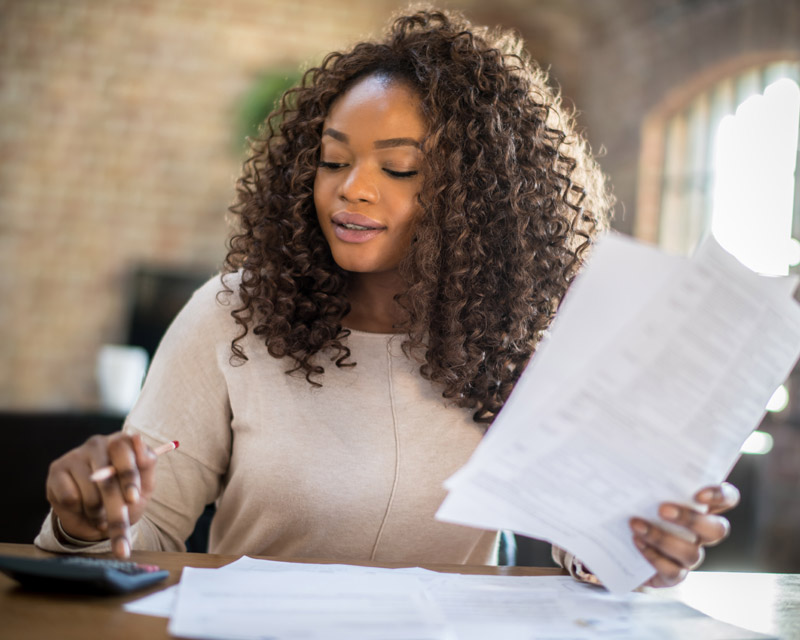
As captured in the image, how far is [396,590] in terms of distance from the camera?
818 millimetres

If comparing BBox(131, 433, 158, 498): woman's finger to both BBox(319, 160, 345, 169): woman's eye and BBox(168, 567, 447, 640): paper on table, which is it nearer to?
BBox(168, 567, 447, 640): paper on table

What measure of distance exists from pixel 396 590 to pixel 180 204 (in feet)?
15.1

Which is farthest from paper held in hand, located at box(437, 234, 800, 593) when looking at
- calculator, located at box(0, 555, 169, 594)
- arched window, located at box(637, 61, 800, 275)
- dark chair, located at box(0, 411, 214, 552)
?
arched window, located at box(637, 61, 800, 275)

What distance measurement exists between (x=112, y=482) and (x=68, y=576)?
127mm

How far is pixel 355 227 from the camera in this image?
4.11 ft

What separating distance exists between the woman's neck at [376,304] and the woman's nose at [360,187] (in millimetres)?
174

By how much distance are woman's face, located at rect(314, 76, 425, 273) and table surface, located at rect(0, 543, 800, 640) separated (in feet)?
1.62

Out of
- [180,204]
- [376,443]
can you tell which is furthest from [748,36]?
[376,443]

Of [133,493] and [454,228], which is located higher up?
[454,228]

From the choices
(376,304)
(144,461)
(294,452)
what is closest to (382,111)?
(376,304)

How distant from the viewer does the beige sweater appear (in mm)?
1195

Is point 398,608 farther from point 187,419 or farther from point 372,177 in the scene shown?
point 372,177

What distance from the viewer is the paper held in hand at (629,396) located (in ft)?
2.37

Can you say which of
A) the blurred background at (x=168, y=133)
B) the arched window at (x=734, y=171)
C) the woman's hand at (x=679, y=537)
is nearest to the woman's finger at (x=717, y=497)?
the woman's hand at (x=679, y=537)
